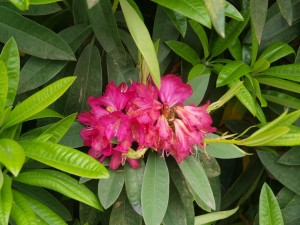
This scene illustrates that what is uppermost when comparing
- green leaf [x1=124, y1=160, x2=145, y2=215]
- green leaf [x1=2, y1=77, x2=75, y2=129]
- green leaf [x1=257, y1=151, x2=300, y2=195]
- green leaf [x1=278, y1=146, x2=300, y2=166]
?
green leaf [x1=2, y1=77, x2=75, y2=129]

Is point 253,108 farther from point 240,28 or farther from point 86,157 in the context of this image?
point 86,157

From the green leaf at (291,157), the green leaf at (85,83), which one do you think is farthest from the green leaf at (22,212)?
the green leaf at (291,157)

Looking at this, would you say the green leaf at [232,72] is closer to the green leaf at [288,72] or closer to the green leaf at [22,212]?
the green leaf at [288,72]

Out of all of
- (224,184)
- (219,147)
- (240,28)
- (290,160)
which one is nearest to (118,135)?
(219,147)

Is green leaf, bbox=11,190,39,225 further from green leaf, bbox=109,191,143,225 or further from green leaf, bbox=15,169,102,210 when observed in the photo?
green leaf, bbox=109,191,143,225

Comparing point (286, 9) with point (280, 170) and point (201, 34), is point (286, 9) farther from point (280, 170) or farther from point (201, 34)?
point (280, 170)

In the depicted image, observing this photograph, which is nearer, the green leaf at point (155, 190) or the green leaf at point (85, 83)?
the green leaf at point (155, 190)

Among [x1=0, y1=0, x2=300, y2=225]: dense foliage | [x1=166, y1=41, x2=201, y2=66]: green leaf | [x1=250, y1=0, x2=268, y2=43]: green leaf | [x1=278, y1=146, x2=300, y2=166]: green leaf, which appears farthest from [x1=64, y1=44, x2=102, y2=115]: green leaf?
[x1=278, y1=146, x2=300, y2=166]: green leaf

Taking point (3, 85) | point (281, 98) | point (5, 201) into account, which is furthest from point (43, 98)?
point (281, 98)
